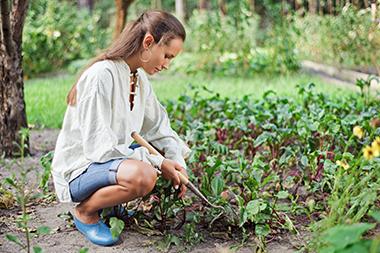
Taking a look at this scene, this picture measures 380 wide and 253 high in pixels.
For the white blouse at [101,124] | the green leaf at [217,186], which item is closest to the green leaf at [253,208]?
the green leaf at [217,186]

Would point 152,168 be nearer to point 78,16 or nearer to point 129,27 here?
point 129,27

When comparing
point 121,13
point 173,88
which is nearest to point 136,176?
point 173,88

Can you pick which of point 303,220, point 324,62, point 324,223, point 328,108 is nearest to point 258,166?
point 303,220

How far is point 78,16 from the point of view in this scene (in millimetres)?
11094

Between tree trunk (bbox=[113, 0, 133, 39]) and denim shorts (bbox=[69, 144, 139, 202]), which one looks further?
tree trunk (bbox=[113, 0, 133, 39])

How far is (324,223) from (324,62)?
706 centimetres

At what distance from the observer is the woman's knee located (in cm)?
257

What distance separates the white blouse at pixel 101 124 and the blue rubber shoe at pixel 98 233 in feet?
0.50

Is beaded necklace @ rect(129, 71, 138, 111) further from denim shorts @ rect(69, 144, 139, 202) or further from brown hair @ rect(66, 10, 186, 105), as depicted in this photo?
denim shorts @ rect(69, 144, 139, 202)

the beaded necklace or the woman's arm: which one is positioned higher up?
the beaded necklace

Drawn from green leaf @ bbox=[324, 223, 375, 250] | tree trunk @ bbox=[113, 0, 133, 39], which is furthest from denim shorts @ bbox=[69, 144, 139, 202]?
tree trunk @ bbox=[113, 0, 133, 39]

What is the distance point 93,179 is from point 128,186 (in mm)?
164

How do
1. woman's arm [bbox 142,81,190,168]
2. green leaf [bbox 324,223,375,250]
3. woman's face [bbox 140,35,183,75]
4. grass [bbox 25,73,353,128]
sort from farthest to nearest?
grass [bbox 25,73,353,128] → woman's arm [bbox 142,81,190,168] → woman's face [bbox 140,35,183,75] → green leaf [bbox 324,223,375,250]

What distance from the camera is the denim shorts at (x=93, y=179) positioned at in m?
2.62
